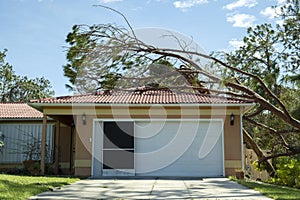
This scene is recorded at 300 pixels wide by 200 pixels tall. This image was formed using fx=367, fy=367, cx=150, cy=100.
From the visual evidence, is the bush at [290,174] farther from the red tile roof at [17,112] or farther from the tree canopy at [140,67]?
the red tile roof at [17,112]

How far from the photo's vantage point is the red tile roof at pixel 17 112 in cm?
1755

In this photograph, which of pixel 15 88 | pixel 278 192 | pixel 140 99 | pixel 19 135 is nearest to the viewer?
pixel 278 192

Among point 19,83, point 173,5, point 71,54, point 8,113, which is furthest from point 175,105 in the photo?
point 19,83

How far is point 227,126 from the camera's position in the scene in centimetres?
1452

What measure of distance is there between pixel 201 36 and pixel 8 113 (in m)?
10.4

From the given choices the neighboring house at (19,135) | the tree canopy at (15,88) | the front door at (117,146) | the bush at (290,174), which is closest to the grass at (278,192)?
the bush at (290,174)

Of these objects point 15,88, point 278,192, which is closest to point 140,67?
point 278,192

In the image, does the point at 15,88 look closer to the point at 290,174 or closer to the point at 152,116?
the point at 152,116

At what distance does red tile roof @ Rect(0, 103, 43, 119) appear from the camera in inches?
→ 691

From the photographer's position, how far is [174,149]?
572 inches

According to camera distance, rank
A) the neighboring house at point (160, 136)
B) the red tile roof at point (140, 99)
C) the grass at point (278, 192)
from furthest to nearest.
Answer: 1. the neighboring house at point (160, 136)
2. the red tile roof at point (140, 99)
3. the grass at point (278, 192)

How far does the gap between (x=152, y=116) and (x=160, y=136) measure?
855 millimetres

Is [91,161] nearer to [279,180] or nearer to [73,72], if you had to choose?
[73,72]

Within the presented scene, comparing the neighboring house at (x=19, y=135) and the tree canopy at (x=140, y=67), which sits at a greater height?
the tree canopy at (x=140, y=67)
